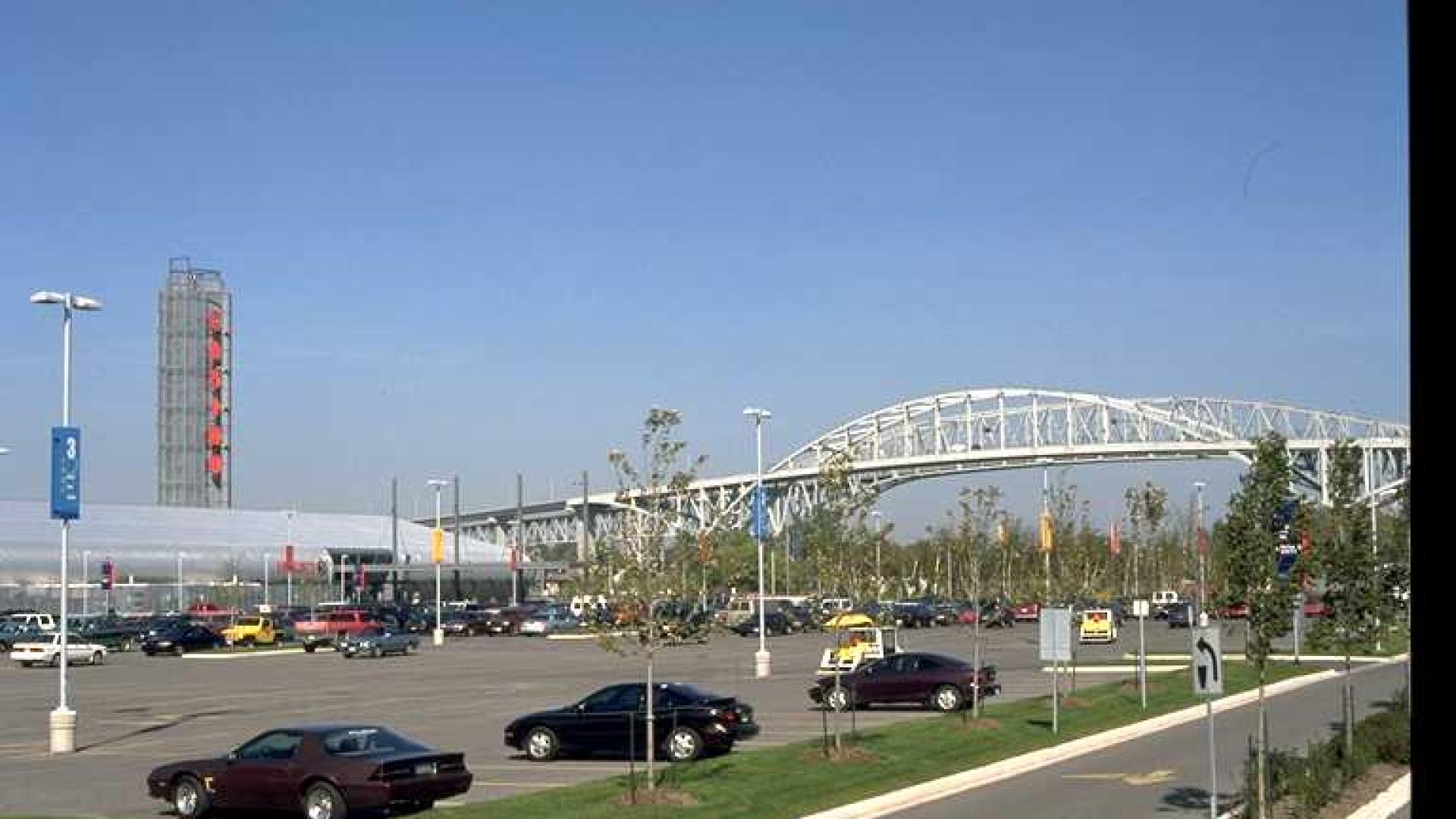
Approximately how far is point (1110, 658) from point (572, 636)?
135 ft

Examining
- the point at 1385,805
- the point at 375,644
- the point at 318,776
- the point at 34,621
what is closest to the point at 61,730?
the point at 318,776

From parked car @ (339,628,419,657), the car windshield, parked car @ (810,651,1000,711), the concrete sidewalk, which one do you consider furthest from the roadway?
parked car @ (339,628,419,657)

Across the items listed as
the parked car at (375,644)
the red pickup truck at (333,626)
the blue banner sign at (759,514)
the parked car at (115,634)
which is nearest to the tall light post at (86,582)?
the parked car at (115,634)

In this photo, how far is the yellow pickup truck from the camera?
88688 millimetres

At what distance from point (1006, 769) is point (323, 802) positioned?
1050 cm

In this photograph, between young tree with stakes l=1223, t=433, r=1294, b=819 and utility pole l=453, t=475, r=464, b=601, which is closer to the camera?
young tree with stakes l=1223, t=433, r=1294, b=819

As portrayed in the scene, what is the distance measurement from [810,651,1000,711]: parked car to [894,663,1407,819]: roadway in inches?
192

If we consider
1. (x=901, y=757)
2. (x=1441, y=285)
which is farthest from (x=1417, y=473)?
(x=901, y=757)

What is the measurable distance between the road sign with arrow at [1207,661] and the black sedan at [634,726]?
1109cm

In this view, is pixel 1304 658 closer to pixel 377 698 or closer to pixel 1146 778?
pixel 377 698

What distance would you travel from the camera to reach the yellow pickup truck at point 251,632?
291 feet

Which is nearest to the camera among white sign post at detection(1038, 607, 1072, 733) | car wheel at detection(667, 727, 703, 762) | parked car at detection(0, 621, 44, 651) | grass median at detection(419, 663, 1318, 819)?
grass median at detection(419, 663, 1318, 819)

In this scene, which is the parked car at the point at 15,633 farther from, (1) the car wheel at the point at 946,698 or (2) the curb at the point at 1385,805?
(2) the curb at the point at 1385,805

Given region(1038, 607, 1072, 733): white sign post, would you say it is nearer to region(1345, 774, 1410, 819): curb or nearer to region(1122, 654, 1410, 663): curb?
region(1345, 774, 1410, 819): curb
